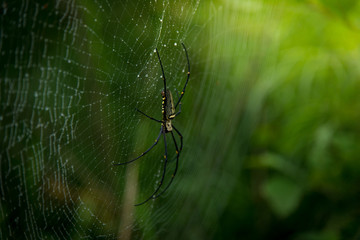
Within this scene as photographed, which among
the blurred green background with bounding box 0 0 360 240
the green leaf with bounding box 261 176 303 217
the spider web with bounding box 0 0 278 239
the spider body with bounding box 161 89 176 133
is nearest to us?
the spider web with bounding box 0 0 278 239

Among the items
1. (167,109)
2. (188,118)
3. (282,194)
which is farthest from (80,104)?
(282,194)

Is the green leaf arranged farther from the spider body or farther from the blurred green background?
the spider body

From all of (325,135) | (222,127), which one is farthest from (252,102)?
(325,135)

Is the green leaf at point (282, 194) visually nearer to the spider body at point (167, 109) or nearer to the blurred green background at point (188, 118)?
the blurred green background at point (188, 118)

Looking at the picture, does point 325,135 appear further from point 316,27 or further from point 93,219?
point 93,219

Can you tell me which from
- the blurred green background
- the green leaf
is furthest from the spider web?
the green leaf

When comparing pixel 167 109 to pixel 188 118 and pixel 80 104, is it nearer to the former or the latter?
pixel 80 104

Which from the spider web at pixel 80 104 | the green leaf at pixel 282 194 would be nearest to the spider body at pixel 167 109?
the spider web at pixel 80 104

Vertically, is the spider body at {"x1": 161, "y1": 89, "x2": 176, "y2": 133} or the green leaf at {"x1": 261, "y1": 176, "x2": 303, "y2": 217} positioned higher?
the spider body at {"x1": 161, "y1": 89, "x2": 176, "y2": 133}
